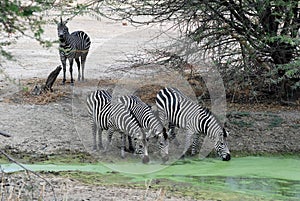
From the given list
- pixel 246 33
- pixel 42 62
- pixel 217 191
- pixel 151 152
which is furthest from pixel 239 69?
pixel 42 62

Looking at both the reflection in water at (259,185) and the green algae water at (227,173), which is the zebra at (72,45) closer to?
the green algae water at (227,173)

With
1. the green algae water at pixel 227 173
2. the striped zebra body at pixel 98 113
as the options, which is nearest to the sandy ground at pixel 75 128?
the striped zebra body at pixel 98 113

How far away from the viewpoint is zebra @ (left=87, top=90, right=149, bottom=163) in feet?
33.9

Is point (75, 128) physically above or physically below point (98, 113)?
below

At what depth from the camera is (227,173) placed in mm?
9594

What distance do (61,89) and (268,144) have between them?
4.59 m

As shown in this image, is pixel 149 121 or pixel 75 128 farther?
pixel 75 128

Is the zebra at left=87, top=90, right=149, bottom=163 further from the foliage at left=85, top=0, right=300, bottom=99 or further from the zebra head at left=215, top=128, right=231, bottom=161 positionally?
the foliage at left=85, top=0, right=300, bottom=99

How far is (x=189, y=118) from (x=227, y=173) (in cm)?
172

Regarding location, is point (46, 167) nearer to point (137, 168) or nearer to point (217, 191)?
point (137, 168)

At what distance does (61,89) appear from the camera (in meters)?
14.0

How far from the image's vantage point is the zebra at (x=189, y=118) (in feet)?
35.3

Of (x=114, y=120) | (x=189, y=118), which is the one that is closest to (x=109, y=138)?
(x=114, y=120)

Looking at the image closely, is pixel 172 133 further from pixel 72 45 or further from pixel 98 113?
pixel 72 45
